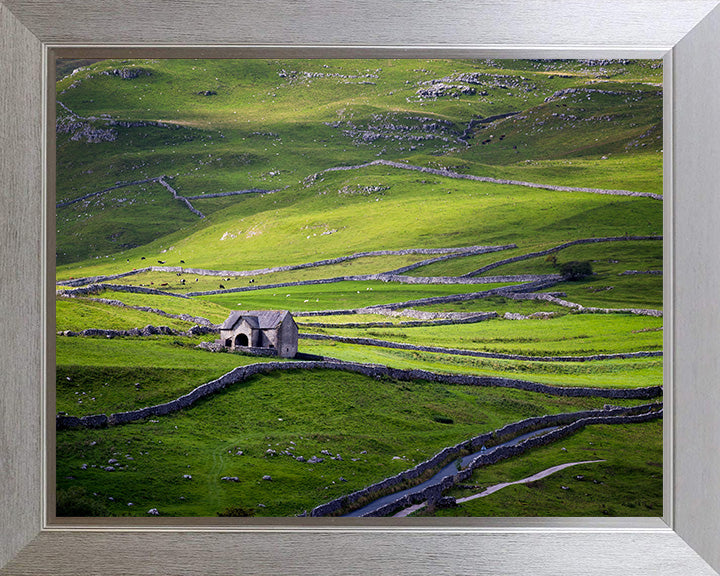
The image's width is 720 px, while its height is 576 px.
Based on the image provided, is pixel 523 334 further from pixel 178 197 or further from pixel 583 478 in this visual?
pixel 178 197

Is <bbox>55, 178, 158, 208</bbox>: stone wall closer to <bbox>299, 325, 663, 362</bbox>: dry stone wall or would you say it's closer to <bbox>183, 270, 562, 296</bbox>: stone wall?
<bbox>183, 270, 562, 296</bbox>: stone wall

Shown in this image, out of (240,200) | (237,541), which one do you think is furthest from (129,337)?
(237,541)

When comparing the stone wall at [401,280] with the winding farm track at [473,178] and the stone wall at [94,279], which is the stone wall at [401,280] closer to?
the stone wall at [94,279]

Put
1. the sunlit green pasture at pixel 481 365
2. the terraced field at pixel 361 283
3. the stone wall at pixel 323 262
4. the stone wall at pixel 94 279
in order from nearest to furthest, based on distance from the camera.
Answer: the terraced field at pixel 361 283 → the stone wall at pixel 94 279 → the sunlit green pasture at pixel 481 365 → the stone wall at pixel 323 262

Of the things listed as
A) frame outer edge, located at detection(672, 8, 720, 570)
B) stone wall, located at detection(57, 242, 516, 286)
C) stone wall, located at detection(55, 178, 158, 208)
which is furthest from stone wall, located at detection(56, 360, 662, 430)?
stone wall, located at detection(55, 178, 158, 208)

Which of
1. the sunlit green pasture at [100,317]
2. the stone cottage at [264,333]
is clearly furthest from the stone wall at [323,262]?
the stone cottage at [264,333]

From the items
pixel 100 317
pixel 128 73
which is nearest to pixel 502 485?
pixel 100 317
